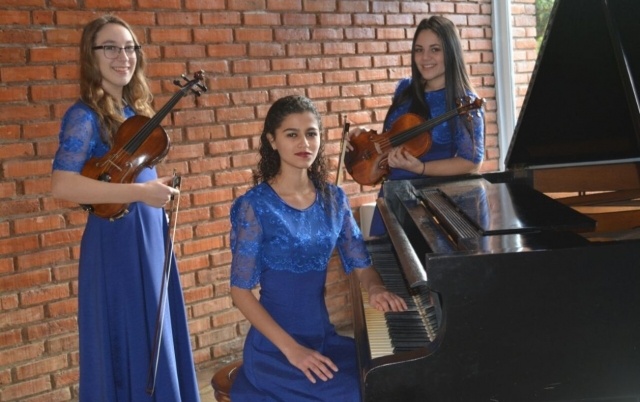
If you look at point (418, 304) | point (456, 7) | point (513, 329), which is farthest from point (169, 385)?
point (456, 7)

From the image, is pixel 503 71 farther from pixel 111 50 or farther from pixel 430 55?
pixel 111 50

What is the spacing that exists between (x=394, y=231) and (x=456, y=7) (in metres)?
3.64

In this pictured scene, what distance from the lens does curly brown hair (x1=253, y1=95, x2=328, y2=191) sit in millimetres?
2732

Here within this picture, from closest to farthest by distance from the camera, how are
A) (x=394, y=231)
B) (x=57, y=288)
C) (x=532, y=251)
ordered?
1. (x=532, y=251)
2. (x=394, y=231)
3. (x=57, y=288)

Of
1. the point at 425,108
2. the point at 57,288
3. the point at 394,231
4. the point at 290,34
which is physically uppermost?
the point at 290,34

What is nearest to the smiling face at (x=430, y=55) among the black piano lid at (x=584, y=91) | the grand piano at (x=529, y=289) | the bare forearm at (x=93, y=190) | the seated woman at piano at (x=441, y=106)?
the seated woman at piano at (x=441, y=106)

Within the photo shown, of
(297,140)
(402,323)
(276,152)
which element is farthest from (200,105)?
(402,323)

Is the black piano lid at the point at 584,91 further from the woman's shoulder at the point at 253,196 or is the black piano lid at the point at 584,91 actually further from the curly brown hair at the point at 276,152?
the woman's shoulder at the point at 253,196

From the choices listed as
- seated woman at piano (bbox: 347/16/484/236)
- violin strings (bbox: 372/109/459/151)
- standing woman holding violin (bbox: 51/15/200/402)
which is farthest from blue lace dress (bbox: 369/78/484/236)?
standing woman holding violin (bbox: 51/15/200/402)

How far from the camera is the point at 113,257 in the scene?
316 cm

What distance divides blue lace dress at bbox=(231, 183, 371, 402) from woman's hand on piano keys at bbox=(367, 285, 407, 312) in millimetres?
258

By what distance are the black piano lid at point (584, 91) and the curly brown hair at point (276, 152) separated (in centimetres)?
67

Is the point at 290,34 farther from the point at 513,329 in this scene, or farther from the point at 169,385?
the point at 513,329

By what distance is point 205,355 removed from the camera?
4.63m
